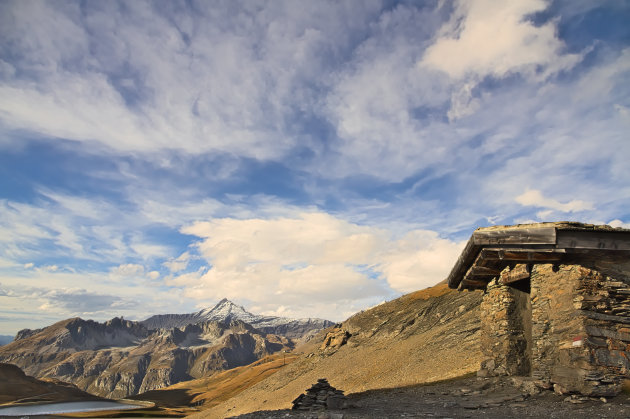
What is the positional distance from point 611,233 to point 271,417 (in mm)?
11008

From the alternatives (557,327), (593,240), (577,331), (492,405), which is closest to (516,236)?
(593,240)

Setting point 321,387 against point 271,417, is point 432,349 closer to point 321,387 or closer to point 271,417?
point 321,387

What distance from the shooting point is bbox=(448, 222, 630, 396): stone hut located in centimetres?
942

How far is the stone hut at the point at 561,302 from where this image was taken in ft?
30.9

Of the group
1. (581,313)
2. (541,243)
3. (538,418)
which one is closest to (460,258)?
(541,243)

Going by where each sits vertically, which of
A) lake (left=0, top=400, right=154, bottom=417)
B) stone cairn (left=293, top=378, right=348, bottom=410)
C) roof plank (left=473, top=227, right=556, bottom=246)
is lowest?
lake (left=0, top=400, right=154, bottom=417)

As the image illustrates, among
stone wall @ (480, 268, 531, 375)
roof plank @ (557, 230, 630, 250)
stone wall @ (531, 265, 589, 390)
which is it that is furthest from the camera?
stone wall @ (480, 268, 531, 375)

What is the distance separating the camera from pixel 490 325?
1390 centimetres

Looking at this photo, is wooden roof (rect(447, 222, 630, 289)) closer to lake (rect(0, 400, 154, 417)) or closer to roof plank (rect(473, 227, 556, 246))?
roof plank (rect(473, 227, 556, 246))

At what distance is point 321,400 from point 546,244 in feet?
29.4


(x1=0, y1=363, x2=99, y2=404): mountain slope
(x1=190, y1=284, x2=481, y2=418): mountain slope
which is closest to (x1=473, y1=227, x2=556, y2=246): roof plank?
(x1=190, y1=284, x2=481, y2=418): mountain slope

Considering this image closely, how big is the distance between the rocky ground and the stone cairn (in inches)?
15.9

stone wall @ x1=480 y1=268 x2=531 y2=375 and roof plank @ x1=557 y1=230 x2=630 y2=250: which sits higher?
roof plank @ x1=557 y1=230 x2=630 y2=250

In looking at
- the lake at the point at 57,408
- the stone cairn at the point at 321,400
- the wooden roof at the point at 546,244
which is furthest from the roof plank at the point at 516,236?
the lake at the point at 57,408
